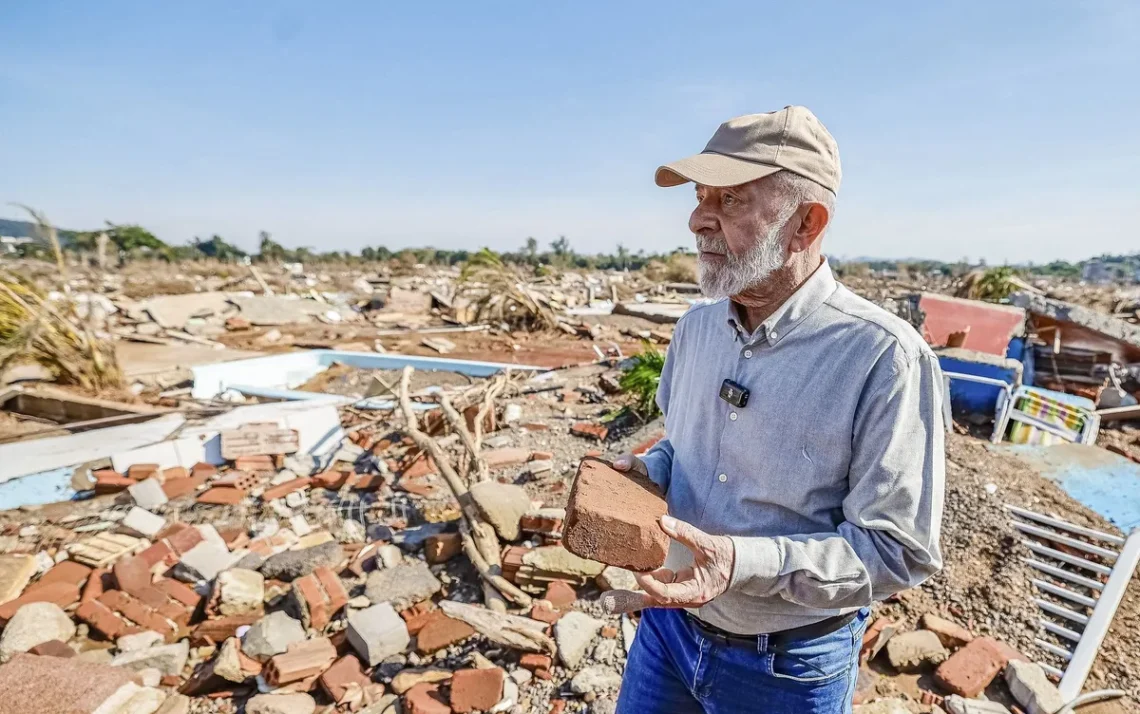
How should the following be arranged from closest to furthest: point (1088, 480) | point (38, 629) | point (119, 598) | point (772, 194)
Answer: point (772, 194) → point (38, 629) → point (119, 598) → point (1088, 480)

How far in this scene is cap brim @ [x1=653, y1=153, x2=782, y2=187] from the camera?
1295mm

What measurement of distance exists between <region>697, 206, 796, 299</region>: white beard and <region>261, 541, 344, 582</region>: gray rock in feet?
10.3

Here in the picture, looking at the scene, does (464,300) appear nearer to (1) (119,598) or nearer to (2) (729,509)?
(1) (119,598)

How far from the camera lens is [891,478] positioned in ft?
3.80

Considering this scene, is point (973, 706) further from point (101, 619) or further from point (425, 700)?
point (101, 619)

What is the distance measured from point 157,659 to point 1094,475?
5.96 metres

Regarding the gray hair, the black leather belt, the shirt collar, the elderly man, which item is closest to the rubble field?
the elderly man

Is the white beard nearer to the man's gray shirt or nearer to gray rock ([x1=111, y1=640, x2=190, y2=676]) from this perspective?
the man's gray shirt

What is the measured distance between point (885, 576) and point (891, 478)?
0.68ft

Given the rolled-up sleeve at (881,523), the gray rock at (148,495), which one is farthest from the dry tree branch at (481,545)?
the gray rock at (148,495)

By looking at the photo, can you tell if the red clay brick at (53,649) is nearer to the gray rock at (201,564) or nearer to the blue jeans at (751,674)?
the gray rock at (201,564)

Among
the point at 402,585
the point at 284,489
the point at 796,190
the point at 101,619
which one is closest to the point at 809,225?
the point at 796,190

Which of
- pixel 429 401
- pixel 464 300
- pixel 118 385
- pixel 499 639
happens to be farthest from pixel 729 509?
pixel 464 300

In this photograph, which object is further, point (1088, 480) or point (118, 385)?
point (118, 385)
